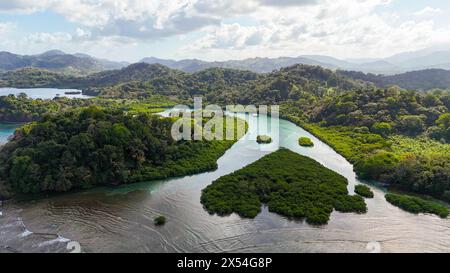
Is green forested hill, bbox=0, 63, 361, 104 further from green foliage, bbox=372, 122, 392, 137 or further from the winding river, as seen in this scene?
the winding river

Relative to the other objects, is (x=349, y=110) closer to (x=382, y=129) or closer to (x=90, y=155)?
(x=382, y=129)

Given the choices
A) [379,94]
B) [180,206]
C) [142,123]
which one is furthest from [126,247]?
[379,94]

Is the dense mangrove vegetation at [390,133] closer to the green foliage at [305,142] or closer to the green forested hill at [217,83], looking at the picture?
the green foliage at [305,142]

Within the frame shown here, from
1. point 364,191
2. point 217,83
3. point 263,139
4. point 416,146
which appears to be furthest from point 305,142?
point 217,83

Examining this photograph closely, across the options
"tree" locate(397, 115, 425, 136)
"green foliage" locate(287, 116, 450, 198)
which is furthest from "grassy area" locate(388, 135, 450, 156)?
"tree" locate(397, 115, 425, 136)
